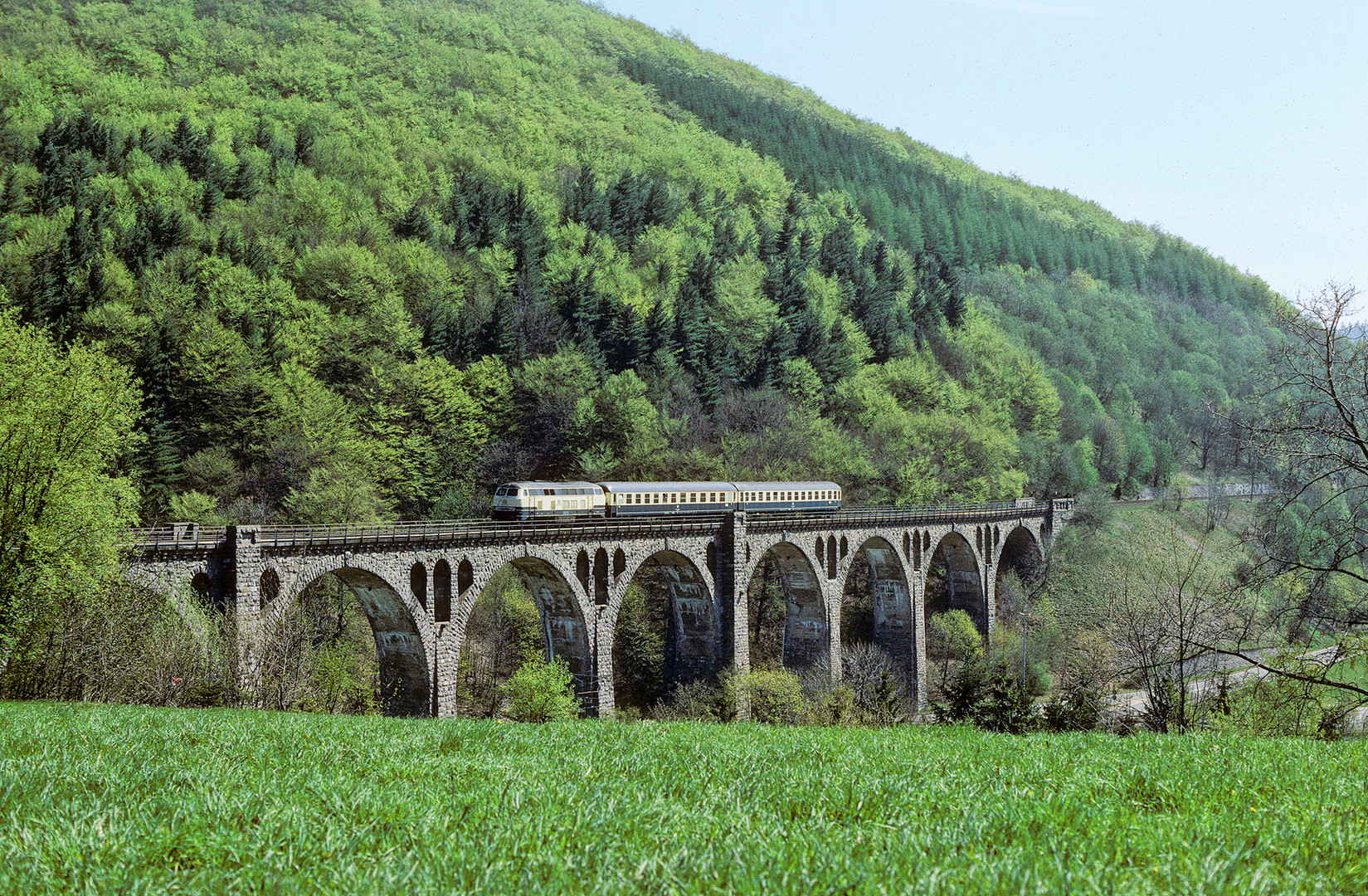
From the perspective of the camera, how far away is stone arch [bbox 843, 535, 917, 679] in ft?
180

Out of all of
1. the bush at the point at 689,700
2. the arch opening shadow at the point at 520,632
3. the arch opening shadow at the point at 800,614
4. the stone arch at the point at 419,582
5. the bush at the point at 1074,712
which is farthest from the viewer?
the arch opening shadow at the point at 800,614

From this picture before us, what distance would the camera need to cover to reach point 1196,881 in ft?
12.8

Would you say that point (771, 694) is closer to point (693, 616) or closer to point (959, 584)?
point (693, 616)

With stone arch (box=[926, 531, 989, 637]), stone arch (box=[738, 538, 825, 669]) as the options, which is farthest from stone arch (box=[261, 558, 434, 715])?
stone arch (box=[926, 531, 989, 637])

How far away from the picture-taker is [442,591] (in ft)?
108

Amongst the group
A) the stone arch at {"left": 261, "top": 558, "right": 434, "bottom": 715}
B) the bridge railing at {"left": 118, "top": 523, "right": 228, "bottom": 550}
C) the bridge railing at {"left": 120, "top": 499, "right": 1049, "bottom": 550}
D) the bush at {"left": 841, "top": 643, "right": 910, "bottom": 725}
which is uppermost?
the bridge railing at {"left": 118, "top": 523, "right": 228, "bottom": 550}

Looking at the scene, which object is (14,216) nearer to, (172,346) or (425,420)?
(172,346)

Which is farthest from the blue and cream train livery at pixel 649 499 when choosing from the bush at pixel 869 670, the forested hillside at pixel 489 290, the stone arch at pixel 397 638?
the forested hillside at pixel 489 290

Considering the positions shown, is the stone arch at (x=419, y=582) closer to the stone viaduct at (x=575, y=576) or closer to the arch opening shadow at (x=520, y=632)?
the stone viaduct at (x=575, y=576)

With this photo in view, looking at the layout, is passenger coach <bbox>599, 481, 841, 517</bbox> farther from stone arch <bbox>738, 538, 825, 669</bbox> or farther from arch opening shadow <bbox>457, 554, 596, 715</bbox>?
arch opening shadow <bbox>457, 554, 596, 715</bbox>

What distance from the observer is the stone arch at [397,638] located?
3108 cm

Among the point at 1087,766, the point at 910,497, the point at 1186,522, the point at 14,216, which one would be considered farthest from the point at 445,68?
the point at 1087,766

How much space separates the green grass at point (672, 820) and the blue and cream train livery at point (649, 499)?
101 ft

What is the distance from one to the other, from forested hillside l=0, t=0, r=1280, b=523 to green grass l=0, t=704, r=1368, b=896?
141 feet
